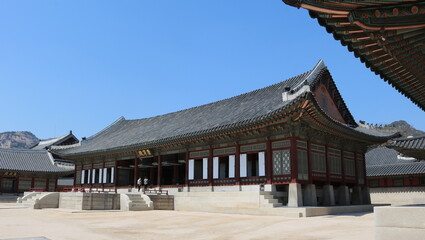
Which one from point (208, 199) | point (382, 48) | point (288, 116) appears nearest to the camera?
point (382, 48)

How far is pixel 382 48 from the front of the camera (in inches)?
310

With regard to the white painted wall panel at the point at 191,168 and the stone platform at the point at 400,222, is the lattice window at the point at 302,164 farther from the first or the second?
the stone platform at the point at 400,222

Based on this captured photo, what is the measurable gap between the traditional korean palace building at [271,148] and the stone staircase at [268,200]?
0.80 metres

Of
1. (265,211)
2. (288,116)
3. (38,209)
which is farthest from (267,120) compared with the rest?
(38,209)

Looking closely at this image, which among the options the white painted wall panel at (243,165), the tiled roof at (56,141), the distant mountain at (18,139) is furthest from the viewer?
the distant mountain at (18,139)

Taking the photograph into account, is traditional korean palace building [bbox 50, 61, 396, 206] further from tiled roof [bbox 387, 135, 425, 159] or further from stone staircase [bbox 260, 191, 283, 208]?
tiled roof [bbox 387, 135, 425, 159]

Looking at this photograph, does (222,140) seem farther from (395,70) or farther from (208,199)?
(395,70)

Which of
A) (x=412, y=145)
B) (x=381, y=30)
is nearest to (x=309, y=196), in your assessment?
(x=412, y=145)

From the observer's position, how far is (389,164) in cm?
4162

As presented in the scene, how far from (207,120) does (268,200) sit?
1108cm

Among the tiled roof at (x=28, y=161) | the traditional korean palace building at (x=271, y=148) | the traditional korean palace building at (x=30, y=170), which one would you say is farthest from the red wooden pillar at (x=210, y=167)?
the tiled roof at (x=28, y=161)

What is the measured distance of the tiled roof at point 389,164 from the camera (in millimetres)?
38344

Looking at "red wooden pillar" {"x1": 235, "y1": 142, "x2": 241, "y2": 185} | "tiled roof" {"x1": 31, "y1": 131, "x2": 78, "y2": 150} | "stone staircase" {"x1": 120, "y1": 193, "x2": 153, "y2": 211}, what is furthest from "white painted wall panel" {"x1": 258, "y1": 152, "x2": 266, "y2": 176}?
"tiled roof" {"x1": 31, "y1": 131, "x2": 78, "y2": 150}

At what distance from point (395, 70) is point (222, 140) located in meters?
17.2
